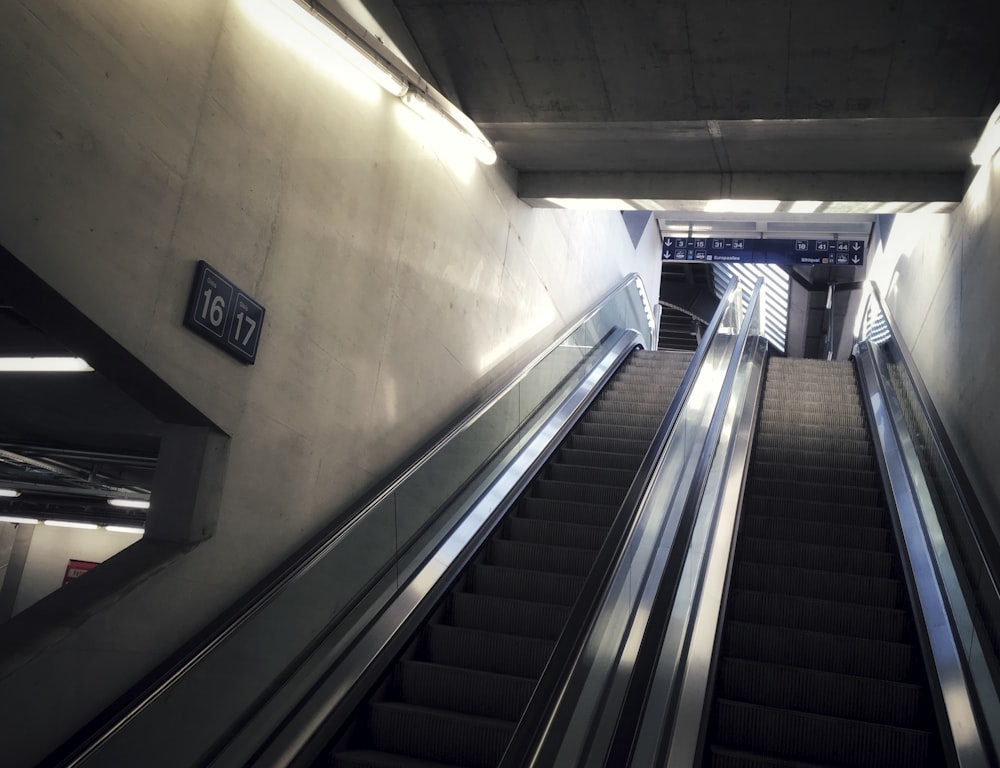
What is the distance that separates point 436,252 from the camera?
236 inches

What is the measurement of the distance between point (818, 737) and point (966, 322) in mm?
3826

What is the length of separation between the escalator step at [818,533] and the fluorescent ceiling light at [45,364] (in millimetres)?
4433

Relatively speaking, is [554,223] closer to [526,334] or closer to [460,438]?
[526,334]

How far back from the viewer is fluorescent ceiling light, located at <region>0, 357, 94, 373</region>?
4.66 meters

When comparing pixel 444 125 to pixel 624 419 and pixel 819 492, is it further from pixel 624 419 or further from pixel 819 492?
pixel 819 492

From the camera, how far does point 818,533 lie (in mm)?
5520

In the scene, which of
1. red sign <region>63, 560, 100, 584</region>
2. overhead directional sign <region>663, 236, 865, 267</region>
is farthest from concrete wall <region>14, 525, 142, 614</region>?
overhead directional sign <region>663, 236, 865, 267</region>

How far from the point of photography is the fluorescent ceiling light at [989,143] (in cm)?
549

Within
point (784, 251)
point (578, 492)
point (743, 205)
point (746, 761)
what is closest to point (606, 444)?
point (578, 492)

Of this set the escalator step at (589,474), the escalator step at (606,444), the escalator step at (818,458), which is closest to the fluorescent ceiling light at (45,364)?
the escalator step at (589,474)

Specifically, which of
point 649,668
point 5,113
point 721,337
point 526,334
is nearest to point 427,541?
point 649,668

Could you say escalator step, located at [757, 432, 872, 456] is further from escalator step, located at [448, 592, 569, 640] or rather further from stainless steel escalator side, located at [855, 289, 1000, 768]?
escalator step, located at [448, 592, 569, 640]

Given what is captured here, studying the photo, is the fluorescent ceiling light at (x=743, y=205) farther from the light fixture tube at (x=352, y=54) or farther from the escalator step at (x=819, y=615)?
the escalator step at (x=819, y=615)

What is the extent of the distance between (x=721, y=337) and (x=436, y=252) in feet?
15.5
